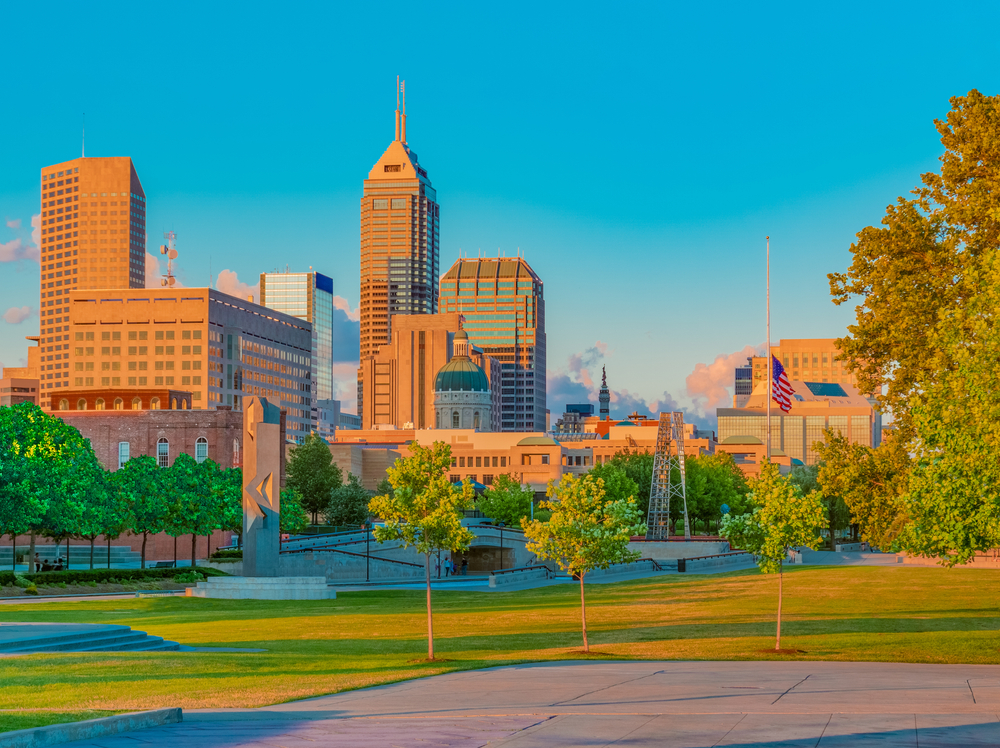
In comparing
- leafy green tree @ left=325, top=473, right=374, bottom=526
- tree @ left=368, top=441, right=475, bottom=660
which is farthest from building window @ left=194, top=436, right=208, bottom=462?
tree @ left=368, top=441, right=475, bottom=660

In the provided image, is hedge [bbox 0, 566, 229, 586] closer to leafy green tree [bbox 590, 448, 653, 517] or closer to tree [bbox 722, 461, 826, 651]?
tree [bbox 722, 461, 826, 651]

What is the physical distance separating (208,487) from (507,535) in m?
31.6

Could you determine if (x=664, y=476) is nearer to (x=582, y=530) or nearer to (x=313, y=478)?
(x=313, y=478)

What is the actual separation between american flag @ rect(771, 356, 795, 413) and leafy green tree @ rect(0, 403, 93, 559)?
46.0m

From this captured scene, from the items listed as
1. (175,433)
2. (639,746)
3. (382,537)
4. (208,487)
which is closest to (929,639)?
(382,537)

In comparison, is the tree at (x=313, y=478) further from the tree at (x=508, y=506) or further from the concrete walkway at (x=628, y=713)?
the concrete walkway at (x=628, y=713)

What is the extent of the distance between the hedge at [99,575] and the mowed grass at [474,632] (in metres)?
9.24

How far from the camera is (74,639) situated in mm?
30719

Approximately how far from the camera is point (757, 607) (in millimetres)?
49875

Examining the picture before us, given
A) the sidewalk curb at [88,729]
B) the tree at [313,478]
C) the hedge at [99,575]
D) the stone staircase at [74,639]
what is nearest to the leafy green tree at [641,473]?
the tree at [313,478]

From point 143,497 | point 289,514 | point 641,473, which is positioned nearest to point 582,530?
point 143,497

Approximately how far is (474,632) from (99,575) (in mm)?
31893

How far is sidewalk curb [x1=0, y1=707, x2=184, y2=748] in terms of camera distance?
47.3ft

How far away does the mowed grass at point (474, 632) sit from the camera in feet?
75.2
